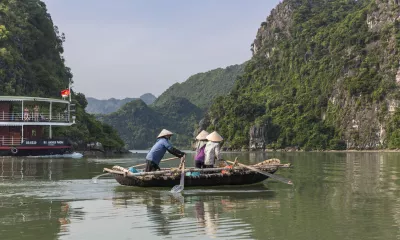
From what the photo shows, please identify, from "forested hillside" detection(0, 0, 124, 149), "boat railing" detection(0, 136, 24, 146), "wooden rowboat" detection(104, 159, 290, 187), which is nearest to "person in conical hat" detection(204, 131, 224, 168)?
"wooden rowboat" detection(104, 159, 290, 187)

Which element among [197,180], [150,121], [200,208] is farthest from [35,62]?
[150,121]

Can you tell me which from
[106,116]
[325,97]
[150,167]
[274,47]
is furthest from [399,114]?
[106,116]

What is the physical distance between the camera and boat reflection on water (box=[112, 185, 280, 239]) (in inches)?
374

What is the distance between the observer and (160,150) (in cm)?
1664

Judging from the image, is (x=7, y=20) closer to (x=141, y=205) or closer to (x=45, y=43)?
(x=45, y=43)

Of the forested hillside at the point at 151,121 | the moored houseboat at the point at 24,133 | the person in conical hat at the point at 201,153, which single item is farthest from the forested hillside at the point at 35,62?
the forested hillside at the point at 151,121

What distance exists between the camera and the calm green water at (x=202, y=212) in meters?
9.23

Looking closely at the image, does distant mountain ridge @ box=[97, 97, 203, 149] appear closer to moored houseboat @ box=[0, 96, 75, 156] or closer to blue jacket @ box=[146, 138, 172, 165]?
moored houseboat @ box=[0, 96, 75, 156]

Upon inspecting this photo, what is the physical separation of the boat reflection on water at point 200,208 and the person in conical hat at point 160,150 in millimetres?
1276

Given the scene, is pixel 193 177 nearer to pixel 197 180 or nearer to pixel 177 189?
pixel 197 180

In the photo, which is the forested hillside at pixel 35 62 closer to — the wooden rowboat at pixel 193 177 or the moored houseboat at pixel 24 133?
the moored houseboat at pixel 24 133

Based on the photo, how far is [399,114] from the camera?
85500mm

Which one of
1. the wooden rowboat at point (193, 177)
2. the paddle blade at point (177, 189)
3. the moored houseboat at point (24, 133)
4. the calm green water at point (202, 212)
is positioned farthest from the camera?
the moored houseboat at point (24, 133)

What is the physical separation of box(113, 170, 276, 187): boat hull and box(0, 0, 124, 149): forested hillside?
42.1m
